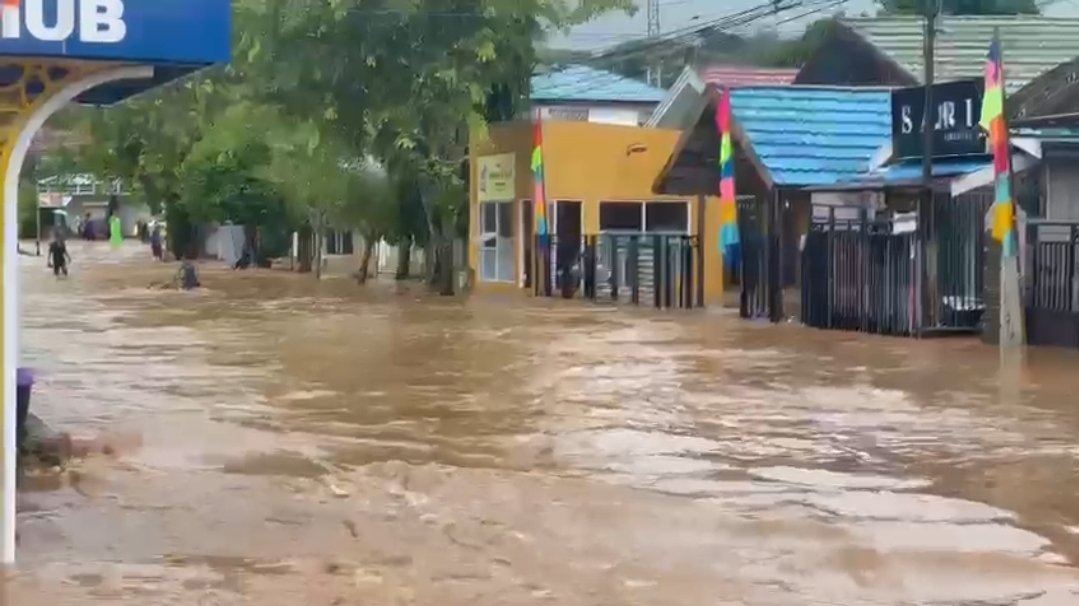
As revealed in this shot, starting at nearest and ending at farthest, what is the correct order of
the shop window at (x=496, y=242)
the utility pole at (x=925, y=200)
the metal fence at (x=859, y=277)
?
1. the utility pole at (x=925, y=200)
2. the metal fence at (x=859, y=277)
3. the shop window at (x=496, y=242)

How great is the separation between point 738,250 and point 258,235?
37.2 m

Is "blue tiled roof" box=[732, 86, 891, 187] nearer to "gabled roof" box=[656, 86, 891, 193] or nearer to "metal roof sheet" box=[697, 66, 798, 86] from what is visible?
"gabled roof" box=[656, 86, 891, 193]

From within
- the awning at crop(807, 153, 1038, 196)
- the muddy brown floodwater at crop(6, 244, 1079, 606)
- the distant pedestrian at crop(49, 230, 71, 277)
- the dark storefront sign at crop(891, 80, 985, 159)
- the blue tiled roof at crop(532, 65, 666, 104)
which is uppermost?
the blue tiled roof at crop(532, 65, 666, 104)

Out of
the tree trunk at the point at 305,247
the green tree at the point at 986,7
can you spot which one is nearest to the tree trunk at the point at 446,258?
the tree trunk at the point at 305,247

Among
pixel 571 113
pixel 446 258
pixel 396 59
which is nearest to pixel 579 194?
pixel 446 258

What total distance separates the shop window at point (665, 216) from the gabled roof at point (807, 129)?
6.22 metres

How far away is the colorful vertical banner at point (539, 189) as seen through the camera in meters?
Result: 35.1

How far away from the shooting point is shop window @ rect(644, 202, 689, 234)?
36.3 metres

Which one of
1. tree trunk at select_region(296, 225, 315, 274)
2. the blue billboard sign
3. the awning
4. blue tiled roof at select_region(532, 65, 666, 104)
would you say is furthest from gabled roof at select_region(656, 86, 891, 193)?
tree trunk at select_region(296, 225, 315, 274)

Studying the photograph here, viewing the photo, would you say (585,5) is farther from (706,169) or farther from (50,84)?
(50,84)

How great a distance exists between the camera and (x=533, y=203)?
36250mm

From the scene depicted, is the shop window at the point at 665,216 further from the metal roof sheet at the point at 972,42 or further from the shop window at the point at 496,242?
the metal roof sheet at the point at 972,42

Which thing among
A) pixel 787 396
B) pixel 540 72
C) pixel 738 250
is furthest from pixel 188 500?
pixel 540 72

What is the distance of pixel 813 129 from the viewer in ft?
92.3
